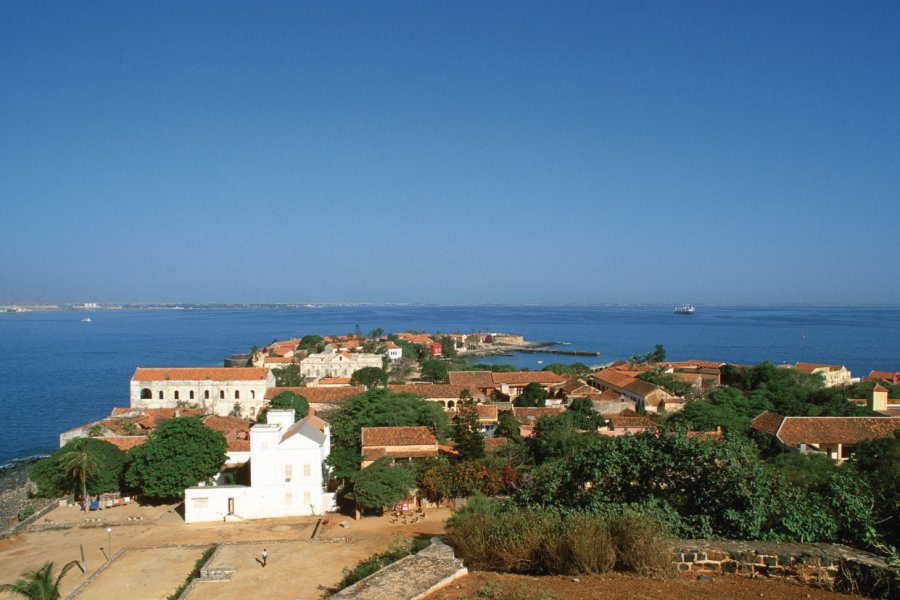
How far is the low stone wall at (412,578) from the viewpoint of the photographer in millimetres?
7109

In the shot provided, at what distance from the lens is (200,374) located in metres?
41.5

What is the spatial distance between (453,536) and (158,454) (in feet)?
54.1

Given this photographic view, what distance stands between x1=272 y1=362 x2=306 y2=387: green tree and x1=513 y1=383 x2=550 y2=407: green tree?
21.9 m

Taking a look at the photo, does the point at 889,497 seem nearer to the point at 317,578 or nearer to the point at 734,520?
the point at 734,520

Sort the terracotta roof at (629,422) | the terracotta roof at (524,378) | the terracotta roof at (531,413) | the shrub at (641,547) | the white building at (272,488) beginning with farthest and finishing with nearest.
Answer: the terracotta roof at (524,378), the terracotta roof at (531,413), the terracotta roof at (629,422), the white building at (272,488), the shrub at (641,547)

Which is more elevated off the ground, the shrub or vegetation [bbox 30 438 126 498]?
the shrub

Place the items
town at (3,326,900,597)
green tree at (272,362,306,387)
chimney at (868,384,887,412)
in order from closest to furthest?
town at (3,326,900,597) < chimney at (868,384,887,412) < green tree at (272,362,306,387)

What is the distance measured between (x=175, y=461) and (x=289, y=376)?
3304cm

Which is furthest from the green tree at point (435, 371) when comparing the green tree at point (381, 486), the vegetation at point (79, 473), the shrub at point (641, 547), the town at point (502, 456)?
the shrub at point (641, 547)

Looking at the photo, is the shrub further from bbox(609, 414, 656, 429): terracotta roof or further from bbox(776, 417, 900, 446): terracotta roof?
bbox(609, 414, 656, 429): terracotta roof

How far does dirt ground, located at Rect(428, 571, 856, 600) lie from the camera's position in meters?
6.90

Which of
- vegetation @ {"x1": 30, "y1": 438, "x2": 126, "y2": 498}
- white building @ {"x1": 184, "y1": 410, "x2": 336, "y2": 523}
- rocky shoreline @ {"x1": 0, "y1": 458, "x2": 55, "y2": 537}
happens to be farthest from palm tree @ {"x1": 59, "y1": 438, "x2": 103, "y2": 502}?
white building @ {"x1": 184, "y1": 410, "x2": 336, "y2": 523}

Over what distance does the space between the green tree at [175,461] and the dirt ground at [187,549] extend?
2.68 feet

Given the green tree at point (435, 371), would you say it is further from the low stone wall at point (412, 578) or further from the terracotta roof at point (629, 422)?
the low stone wall at point (412, 578)
